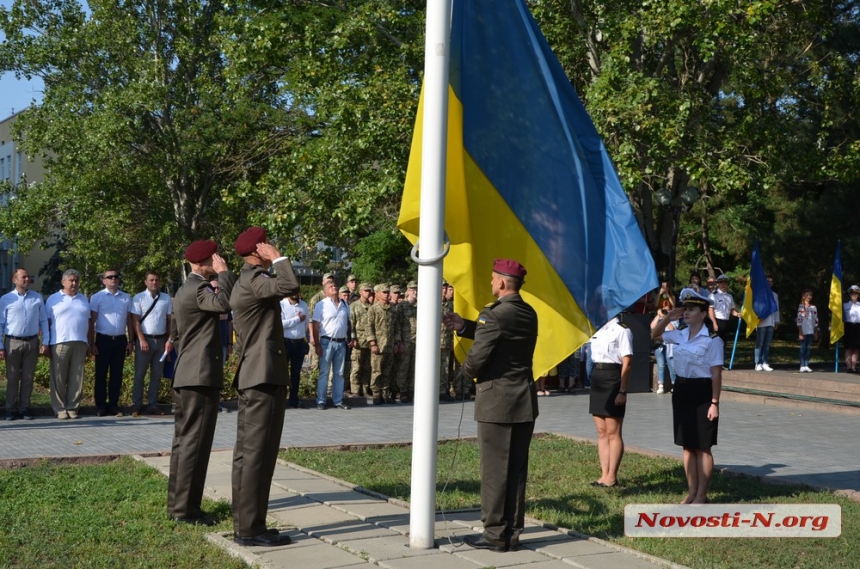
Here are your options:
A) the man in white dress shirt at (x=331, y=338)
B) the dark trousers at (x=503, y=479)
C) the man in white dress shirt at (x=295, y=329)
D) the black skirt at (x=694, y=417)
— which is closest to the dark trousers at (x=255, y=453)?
the dark trousers at (x=503, y=479)

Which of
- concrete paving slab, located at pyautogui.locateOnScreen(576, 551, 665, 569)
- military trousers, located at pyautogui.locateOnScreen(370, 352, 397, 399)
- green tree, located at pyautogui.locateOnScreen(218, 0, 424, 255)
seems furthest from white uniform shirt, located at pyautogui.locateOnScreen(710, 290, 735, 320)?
concrete paving slab, located at pyautogui.locateOnScreen(576, 551, 665, 569)

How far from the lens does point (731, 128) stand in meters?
22.8

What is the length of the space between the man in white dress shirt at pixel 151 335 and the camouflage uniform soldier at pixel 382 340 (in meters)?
3.81

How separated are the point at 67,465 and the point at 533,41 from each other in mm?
6406

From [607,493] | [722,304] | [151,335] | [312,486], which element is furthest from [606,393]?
[722,304]

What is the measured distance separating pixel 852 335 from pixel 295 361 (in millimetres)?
13536

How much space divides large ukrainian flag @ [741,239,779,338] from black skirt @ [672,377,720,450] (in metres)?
13.9

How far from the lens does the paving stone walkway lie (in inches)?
269

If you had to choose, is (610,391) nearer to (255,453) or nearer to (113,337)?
(255,453)

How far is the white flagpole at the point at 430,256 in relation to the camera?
7.07m

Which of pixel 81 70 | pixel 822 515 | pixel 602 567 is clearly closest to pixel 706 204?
pixel 81 70

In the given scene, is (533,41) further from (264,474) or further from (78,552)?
(78,552)

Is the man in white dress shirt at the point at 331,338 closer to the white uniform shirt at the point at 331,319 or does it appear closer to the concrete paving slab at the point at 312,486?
the white uniform shirt at the point at 331,319

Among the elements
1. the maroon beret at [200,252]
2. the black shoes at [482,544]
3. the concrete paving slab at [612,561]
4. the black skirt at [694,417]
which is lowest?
the concrete paving slab at [612,561]
